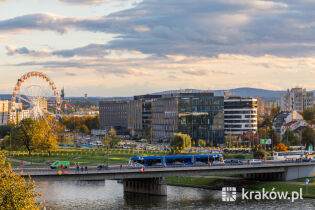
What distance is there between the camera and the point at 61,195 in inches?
4321

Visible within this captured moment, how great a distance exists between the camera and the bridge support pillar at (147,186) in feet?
357

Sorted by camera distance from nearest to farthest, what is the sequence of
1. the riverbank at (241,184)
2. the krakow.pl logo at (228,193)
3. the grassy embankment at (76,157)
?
the krakow.pl logo at (228,193) → the riverbank at (241,184) → the grassy embankment at (76,157)

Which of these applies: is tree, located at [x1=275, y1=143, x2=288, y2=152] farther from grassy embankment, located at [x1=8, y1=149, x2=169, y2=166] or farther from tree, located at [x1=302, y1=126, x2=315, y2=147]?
grassy embankment, located at [x1=8, y1=149, x2=169, y2=166]

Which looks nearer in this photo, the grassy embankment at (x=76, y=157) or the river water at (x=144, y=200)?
the river water at (x=144, y=200)

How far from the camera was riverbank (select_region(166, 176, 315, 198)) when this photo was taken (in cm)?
10857

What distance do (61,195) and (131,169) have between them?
15994mm

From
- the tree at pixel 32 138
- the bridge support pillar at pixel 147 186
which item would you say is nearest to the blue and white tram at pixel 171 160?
the bridge support pillar at pixel 147 186

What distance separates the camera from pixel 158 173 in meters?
104

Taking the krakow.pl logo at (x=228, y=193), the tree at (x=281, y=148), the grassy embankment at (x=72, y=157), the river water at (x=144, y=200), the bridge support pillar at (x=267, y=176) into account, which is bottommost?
the river water at (x=144, y=200)

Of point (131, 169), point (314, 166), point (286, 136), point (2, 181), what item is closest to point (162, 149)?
point (286, 136)

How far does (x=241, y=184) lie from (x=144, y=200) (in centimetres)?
2448

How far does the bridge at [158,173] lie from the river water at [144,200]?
305 centimetres

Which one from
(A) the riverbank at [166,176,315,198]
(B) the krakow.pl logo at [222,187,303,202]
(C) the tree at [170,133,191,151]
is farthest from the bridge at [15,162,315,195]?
(C) the tree at [170,133,191,151]

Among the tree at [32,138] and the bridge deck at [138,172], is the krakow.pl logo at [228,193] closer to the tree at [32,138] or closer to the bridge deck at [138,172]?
the bridge deck at [138,172]
